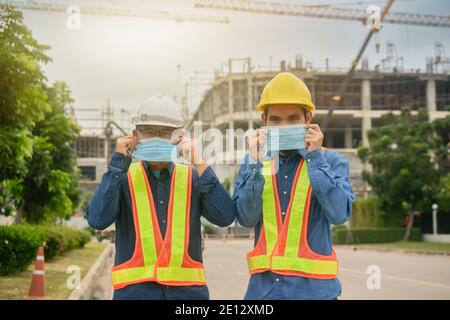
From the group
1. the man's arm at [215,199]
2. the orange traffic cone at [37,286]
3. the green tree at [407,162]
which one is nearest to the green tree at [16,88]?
the orange traffic cone at [37,286]

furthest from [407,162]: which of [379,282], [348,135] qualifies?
[348,135]

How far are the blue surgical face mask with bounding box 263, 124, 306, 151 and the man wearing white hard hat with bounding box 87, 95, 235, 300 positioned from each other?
1.33 feet

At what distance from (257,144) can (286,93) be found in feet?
1.06

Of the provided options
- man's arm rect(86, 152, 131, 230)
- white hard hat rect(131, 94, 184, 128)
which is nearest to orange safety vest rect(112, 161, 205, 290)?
man's arm rect(86, 152, 131, 230)

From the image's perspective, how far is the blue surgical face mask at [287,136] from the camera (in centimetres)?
350

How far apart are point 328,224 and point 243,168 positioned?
0.52 m

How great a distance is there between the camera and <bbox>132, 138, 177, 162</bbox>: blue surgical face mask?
3.65 m

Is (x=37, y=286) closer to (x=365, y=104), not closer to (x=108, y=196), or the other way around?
(x=108, y=196)

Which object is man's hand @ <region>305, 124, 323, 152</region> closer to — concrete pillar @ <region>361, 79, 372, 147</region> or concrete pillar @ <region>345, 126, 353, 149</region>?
concrete pillar @ <region>361, 79, 372, 147</region>

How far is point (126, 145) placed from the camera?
373 centimetres

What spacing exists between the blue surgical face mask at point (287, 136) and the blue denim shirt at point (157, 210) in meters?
0.40

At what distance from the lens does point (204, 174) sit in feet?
12.2

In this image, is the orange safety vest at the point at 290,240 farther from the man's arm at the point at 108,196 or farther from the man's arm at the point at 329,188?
the man's arm at the point at 108,196
